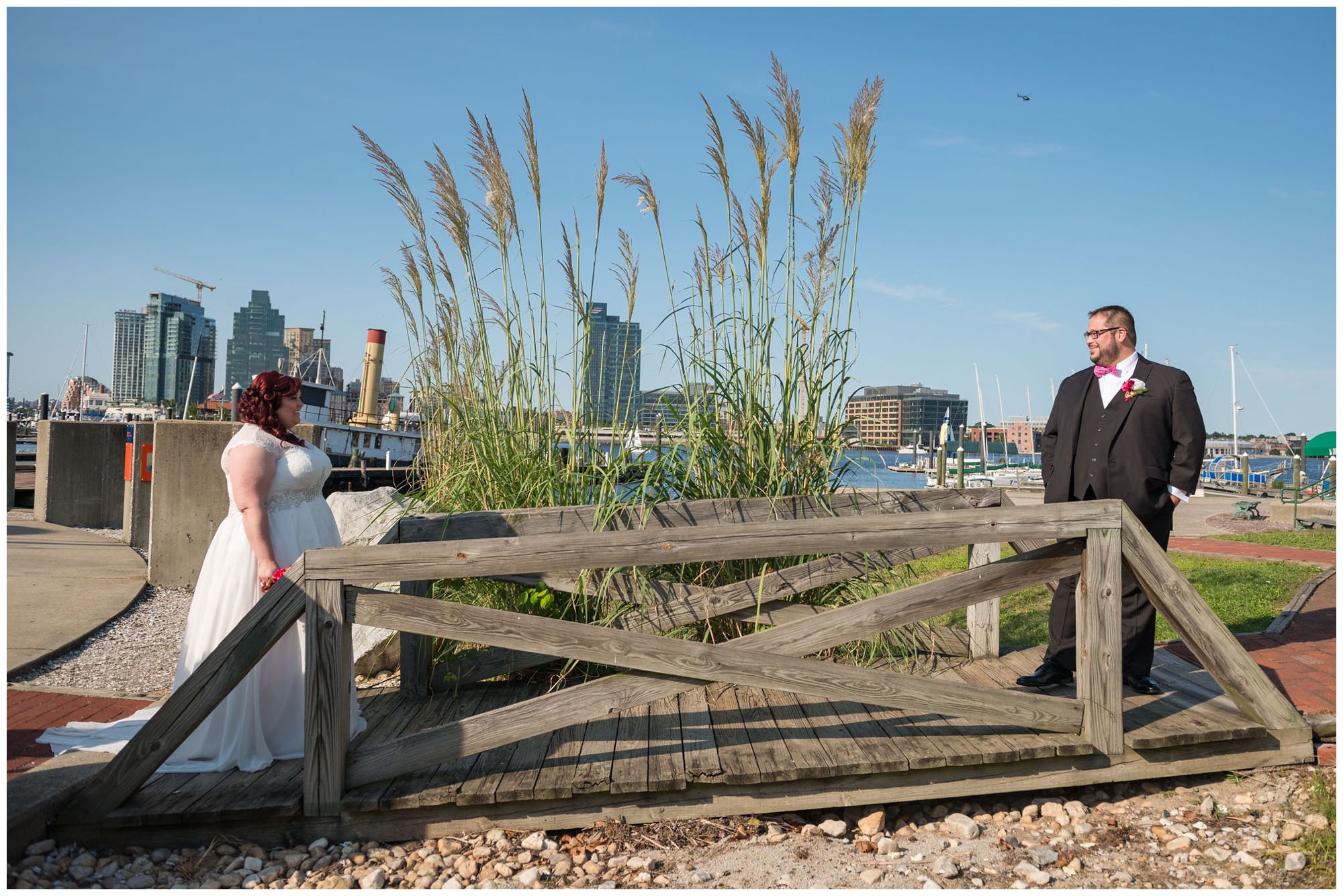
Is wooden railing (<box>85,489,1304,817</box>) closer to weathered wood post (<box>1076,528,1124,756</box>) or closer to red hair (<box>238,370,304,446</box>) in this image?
weathered wood post (<box>1076,528,1124,756</box>)

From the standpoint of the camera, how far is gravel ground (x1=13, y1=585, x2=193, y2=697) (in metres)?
4.71

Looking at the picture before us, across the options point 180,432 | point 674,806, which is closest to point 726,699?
point 674,806

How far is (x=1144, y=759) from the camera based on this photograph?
120 inches

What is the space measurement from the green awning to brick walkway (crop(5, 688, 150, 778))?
20384 millimetres

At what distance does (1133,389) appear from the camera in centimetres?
355

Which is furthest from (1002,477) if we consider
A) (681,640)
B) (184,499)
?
(681,640)

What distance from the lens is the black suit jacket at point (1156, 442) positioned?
137 inches

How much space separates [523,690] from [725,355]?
1.67 meters

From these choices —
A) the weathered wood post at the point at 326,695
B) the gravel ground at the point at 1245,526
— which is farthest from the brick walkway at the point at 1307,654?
the gravel ground at the point at 1245,526

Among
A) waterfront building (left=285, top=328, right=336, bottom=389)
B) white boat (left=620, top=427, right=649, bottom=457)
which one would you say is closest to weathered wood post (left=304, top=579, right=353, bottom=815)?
white boat (left=620, top=427, right=649, bottom=457)

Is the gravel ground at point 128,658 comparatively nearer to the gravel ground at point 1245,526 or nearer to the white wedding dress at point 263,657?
the white wedding dress at point 263,657

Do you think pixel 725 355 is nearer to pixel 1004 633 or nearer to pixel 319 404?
pixel 1004 633

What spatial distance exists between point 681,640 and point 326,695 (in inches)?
42.8

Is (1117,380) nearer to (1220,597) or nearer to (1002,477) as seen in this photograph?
(1220,597)
